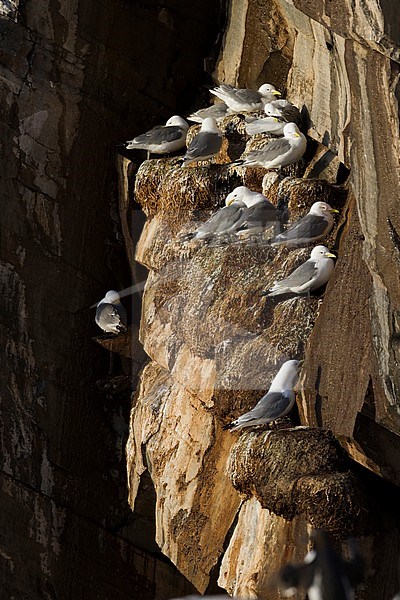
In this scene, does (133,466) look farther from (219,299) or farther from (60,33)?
(60,33)

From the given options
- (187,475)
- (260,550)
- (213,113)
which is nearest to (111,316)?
(213,113)

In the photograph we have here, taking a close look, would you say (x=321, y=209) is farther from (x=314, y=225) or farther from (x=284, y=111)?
(x=284, y=111)

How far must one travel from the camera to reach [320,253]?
28.9ft

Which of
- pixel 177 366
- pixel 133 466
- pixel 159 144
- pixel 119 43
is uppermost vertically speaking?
pixel 119 43

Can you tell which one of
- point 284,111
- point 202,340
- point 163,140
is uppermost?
point 284,111

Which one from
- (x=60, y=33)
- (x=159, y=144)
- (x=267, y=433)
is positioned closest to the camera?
(x=267, y=433)

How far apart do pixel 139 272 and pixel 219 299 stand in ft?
10.9

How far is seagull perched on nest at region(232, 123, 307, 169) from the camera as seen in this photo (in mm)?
10078

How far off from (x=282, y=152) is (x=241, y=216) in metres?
0.76

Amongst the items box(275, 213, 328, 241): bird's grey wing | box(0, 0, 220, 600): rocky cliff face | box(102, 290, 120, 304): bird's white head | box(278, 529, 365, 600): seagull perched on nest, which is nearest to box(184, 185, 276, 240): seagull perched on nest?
box(275, 213, 328, 241): bird's grey wing

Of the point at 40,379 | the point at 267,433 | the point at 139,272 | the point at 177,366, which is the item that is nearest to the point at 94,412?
the point at 40,379

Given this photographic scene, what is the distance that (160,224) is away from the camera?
432 inches

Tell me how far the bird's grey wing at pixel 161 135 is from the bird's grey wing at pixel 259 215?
2.24 metres

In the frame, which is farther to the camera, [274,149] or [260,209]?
[274,149]
